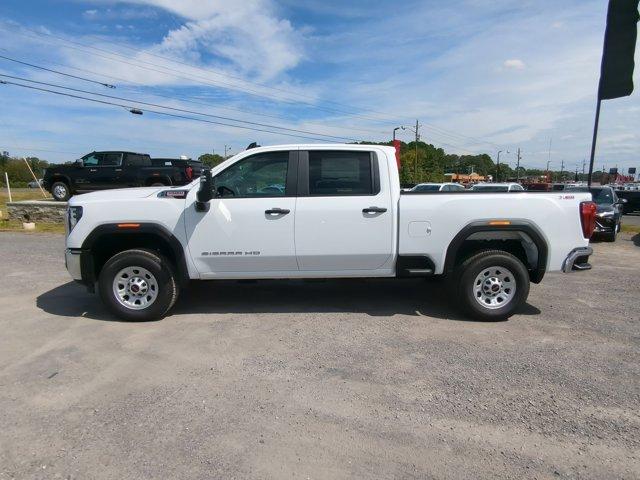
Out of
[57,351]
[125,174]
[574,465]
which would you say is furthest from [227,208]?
[125,174]

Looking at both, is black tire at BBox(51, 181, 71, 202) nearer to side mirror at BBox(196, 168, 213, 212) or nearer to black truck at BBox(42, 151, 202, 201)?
black truck at BBox(42, 151, 202, 201)

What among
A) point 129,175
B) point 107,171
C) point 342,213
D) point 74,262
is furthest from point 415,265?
point 107,171

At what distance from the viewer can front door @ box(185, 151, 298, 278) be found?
198 inches

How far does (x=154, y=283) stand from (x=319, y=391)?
256cm

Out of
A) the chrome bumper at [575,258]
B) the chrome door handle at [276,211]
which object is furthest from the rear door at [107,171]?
the chrome bumper at [575,258]

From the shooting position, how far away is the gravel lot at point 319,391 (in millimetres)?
2754

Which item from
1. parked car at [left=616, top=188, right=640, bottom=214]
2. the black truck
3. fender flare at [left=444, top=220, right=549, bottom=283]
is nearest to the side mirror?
fender flare at [left=444, top=220, right=549, bottom=283]

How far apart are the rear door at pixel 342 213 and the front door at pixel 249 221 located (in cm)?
15

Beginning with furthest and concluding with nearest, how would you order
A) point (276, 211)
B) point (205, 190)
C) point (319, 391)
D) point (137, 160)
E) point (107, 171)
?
point (137, 160), point (107, 171), point (276, 211), point (205, 190), point (319, 391)

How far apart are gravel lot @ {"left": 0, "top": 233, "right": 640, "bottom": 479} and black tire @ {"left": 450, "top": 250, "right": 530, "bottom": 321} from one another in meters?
0.20

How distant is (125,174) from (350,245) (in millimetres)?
13238

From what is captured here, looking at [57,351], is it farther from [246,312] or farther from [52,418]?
[246,312]

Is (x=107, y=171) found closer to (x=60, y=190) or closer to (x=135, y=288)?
(x=60, y=190)

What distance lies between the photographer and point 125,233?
16.8 ft
